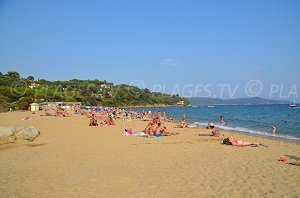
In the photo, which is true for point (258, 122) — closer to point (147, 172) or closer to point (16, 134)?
point (16, 134)

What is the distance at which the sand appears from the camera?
5746mm

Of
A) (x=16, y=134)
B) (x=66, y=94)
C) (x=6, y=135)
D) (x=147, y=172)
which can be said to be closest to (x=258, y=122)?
(x=16, y=134)

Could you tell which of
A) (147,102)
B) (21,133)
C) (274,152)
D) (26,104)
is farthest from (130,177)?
(147,102)

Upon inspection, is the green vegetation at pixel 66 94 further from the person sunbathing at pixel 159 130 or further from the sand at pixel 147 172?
the sand at pixel 147 172

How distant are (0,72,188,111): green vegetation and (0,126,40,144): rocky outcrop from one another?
118 feet

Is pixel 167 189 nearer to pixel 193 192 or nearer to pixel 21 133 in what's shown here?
pixel 193 192

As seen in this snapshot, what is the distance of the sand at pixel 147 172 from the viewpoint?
18.9 ft

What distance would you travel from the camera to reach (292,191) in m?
5.66

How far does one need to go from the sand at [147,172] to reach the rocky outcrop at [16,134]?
2.55 ft

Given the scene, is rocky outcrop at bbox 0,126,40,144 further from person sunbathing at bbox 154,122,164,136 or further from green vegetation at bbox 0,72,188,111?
green vegetation at bbox 0,72,188,111

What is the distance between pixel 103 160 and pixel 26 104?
47829 mm

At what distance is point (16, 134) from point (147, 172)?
723 centimetres

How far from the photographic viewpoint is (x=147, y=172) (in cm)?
735

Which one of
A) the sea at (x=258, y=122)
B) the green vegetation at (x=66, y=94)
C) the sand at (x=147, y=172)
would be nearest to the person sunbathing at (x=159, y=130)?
the sand at (x=147, y=172)
